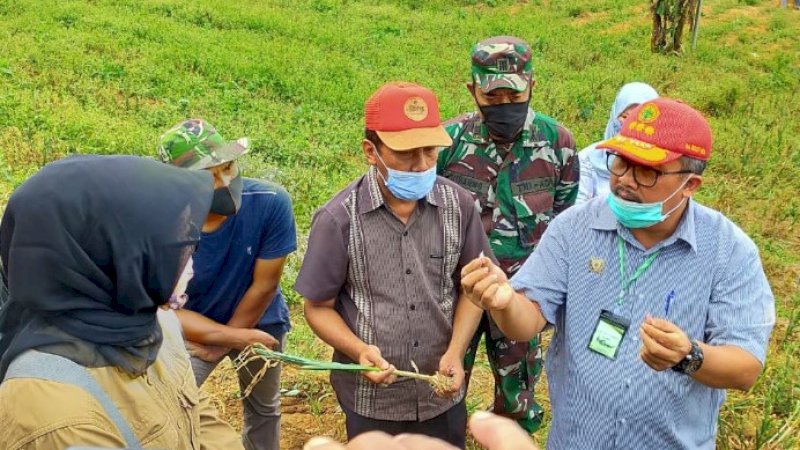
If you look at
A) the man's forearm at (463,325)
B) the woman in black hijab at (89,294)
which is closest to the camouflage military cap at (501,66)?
the man's forearm at (463,325)

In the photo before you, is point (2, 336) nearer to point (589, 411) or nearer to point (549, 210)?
point (589, 411)

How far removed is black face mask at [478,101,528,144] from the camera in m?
3.41

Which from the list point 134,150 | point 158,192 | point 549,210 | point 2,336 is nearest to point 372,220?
point 549,210

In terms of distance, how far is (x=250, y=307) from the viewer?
3.19m

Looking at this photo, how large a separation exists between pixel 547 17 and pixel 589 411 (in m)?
14.8

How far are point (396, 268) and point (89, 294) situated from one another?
1.33 m

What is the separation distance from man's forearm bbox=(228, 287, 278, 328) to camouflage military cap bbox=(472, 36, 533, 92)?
1299 mm

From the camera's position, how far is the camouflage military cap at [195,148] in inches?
119

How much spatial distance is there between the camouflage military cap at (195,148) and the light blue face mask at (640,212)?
150 centimetres

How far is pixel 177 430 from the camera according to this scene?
1869mm

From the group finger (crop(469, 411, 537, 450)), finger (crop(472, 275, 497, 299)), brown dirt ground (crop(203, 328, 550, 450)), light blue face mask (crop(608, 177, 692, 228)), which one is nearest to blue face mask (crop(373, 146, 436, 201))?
finger (crop(472, 275, 497, 299))

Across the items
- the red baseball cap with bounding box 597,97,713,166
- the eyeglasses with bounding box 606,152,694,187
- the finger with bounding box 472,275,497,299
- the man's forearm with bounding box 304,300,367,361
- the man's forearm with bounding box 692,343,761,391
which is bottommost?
the man's forearm with bounding box 304,300,367,361

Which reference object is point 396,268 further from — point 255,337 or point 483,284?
point 255,337

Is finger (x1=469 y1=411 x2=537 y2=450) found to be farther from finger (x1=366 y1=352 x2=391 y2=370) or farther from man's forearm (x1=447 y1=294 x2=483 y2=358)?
man's forearm (x1=447 y1=294 x2=483 y2=358)
